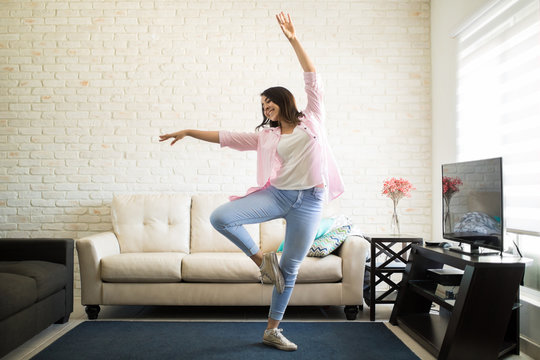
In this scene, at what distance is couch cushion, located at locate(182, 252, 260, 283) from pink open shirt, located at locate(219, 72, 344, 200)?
80 centimetres

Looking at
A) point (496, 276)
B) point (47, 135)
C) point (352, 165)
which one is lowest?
point (496, 276)

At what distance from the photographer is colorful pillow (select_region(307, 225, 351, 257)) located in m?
3.04

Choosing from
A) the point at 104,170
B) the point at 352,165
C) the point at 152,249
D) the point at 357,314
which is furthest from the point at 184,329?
the point at 352,165

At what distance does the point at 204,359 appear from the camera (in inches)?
87.1

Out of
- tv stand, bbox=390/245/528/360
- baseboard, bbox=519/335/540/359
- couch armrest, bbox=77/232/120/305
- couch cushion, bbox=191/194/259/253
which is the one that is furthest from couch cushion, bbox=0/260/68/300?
→ baseboard, bbox=519/335/540/359

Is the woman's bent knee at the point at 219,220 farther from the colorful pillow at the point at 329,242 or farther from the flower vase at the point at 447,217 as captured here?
the flower vase at the point at 447,217

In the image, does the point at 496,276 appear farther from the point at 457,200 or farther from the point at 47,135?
the point at 47,135

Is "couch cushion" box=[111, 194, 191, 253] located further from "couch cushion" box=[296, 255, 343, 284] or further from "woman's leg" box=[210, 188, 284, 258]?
"woman's leg" box=[210, 188, 284, 258]

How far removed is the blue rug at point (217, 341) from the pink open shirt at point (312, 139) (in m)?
0.89

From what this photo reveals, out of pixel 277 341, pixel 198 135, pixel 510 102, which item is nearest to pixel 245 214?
pixel 198 135

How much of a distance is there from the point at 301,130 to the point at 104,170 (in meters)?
2.40

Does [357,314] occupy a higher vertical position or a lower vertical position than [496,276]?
lower

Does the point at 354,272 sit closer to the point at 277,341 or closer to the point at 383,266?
the point at 383,266

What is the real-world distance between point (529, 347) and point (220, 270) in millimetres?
1954
